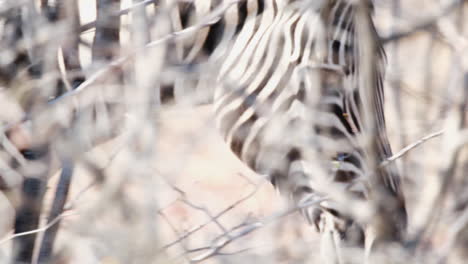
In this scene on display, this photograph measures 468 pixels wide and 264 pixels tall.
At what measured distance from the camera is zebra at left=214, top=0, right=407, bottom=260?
57.3 inches

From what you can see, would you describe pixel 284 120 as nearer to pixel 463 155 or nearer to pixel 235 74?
pixel 235 74

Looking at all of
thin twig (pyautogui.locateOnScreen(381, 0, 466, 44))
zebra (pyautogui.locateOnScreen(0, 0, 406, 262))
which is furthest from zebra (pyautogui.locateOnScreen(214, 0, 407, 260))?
thin twig (pyautogui.locateOnScreen(381, 0, 466, 44))

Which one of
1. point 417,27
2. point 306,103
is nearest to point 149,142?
point 306,103

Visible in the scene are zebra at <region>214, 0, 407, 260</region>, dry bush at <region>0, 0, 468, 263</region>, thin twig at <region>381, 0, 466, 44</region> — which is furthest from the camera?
thin twig at <region>381, 0, 466, 44</region>

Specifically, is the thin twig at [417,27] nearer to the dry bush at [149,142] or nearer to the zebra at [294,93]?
the dry bush at [149,142]

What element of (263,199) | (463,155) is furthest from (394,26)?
(263,199)

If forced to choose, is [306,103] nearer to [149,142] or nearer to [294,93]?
[294,93]

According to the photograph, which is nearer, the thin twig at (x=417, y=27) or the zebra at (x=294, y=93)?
the zebra at (x=294, y=93)

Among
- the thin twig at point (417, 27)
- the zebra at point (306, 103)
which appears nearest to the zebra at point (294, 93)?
the zebra at point (306, 103)

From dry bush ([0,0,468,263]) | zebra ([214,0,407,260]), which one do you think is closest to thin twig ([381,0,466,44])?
dry bush ([0,0,468,263])

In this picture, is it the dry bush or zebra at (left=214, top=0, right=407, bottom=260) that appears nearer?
the dry bush

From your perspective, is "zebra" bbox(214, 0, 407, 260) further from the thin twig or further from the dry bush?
the thin twig

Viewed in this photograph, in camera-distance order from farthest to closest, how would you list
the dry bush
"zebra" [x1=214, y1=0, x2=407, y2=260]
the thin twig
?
the thin twig < "zebra" [x1=214, y1=0, x2=407, y2=260] < the dry bush

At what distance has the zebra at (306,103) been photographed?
4.77 ft
